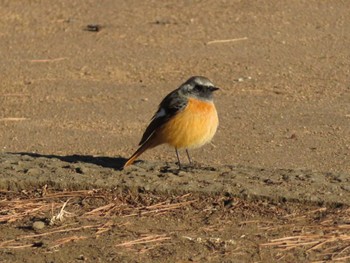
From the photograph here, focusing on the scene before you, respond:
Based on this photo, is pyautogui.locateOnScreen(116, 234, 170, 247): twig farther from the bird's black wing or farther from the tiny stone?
the bird's black wing

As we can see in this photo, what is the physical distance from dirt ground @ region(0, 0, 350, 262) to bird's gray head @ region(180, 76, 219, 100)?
59 cm

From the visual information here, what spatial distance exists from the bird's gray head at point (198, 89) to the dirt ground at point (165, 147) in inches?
23.4

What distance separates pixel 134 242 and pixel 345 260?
4.45 feet

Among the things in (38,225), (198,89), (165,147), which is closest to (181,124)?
(198,89)

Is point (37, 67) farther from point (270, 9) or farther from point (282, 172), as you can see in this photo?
point (282, 172)

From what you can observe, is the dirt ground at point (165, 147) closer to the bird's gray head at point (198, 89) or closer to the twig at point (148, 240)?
the twig at point (148, 240)

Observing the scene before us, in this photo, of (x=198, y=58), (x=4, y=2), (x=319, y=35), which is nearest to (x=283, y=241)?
(x=198, y=58)

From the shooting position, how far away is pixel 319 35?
14047 millimetres

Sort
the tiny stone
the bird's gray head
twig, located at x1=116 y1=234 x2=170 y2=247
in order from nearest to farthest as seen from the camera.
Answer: twig, located at x1=116 y1=234 x2=170 y2=247 → the tiny stone → the bird's gray head

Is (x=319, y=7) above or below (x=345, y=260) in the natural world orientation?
below

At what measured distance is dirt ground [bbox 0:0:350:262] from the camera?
6.73 m

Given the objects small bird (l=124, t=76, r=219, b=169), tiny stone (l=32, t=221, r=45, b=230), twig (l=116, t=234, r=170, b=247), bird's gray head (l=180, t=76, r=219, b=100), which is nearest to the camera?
twig (l=116, t=234, r=170, b=247)

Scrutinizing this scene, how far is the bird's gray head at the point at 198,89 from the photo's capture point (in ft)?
27.6

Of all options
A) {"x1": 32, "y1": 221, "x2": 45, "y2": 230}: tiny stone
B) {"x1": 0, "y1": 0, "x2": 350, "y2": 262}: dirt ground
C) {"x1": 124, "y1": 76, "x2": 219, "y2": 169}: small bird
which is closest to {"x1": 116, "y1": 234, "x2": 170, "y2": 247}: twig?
{"x1": 0, "y1": 0, "x2": 350, "y2": 262}: dirt ground
